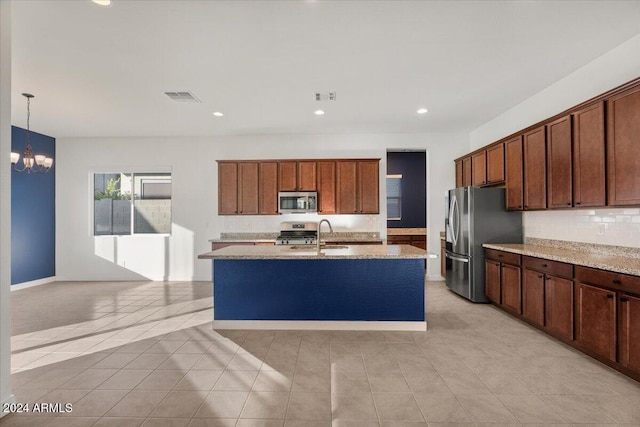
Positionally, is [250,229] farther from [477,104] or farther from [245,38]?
[477,104]

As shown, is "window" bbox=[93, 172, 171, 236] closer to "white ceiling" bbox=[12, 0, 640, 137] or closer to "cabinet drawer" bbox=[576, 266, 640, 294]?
"white ceiling" bbox=[12, 0, 640, 137]

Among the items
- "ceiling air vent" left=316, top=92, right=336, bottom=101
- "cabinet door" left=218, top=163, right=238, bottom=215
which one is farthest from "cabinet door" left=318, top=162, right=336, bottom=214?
"ceiling air vent" left=316, top=92, right=336, bottom=101

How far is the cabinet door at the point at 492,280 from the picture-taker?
14.1 feet

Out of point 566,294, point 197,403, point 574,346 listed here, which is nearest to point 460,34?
point 566,294

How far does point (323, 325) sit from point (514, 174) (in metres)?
3.27

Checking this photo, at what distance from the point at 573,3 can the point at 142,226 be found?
7308mm

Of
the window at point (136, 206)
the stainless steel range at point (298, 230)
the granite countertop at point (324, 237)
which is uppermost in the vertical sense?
the window at point (136, 206)

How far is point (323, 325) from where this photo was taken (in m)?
3.61

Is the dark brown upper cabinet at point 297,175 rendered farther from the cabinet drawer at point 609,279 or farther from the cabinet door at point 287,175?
the cabinet drawer at point 609,279

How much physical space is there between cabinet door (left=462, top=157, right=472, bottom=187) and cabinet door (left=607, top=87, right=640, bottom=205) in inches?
105

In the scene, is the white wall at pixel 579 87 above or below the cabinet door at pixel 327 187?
above

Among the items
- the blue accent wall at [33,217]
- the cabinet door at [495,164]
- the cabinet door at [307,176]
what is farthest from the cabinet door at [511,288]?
the blue accent wall at [33,217]

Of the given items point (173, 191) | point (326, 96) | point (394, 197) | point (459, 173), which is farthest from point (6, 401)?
point (394, 197)

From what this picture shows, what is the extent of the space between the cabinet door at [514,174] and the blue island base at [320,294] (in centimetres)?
183
